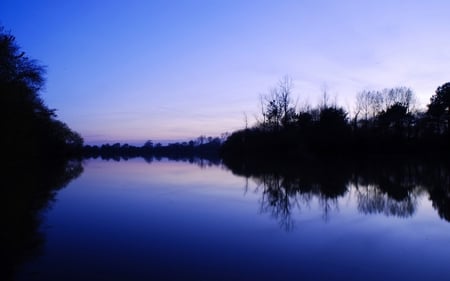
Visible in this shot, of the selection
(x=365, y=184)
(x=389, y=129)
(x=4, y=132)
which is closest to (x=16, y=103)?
(x=4, y=132)

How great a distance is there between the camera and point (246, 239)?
25.8ft

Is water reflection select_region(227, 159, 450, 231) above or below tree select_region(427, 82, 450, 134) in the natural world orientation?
below

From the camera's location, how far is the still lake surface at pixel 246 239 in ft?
18.7

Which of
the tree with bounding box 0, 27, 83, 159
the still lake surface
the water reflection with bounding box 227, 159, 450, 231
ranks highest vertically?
Result: the tree with bounding box 0, 27, 83, 159

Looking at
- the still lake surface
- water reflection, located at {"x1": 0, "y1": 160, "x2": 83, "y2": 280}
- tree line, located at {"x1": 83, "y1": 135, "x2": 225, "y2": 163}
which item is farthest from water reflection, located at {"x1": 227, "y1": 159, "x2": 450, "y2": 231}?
tree line, located at {"x1": 83, "y1": 135, "x2": 225, "y2": 163}

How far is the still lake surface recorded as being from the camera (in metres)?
5.71

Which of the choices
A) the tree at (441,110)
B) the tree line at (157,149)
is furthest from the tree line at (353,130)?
the tree line at (157,149)

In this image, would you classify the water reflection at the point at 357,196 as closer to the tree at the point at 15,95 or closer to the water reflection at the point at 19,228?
the water reflection at the point at 19,228

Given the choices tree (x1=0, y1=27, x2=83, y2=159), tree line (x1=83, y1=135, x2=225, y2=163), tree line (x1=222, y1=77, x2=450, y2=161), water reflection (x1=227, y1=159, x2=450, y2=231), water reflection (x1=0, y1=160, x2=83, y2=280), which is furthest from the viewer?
tree line (x1=83, y1=135, x2=225, y2=163)

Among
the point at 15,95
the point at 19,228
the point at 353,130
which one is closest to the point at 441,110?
the point at 353,130

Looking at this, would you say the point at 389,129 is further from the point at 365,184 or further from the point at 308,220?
the point at 308,220

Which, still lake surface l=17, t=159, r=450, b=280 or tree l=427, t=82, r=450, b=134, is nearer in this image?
still lake surface l=17, t=159, r=450, b=280

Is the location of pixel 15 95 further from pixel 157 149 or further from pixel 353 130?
pixel 157 149

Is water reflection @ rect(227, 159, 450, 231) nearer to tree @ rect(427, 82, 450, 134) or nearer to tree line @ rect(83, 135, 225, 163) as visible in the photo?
tree @ rect(427, 82, 450, 134)
